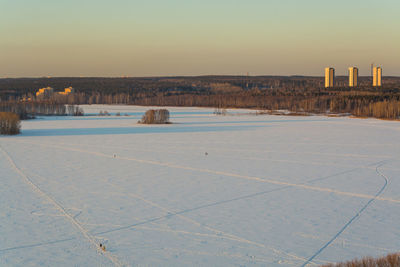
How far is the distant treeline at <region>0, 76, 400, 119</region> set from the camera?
50.9m

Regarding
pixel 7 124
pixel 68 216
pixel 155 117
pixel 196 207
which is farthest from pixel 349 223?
pixel 155 117

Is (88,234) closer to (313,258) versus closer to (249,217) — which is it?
(249,217)

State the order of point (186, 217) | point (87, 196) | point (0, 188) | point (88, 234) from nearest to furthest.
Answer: point (88, 234)
point (186, 217)
point (87, 196)
point (0, 188)

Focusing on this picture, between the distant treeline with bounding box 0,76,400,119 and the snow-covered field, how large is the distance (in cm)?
3048

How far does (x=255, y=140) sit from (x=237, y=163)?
5.98 meters

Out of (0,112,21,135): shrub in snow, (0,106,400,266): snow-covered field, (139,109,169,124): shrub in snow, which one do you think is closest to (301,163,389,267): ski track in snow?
(0,106,400,266): snow-covered field

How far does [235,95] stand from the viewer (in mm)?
77938

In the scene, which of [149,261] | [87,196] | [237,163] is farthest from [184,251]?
[237,163]

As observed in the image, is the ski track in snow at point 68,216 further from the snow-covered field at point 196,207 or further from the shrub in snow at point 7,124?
the shrub in snow at point 7,124

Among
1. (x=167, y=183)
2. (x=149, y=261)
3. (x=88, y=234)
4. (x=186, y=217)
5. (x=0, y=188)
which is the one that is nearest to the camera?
(x=149, y=261)

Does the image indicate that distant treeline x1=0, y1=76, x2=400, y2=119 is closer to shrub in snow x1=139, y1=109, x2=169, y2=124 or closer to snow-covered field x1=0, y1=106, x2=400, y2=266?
shrub in snow x1=139, y1=109, x2=169, y2=124

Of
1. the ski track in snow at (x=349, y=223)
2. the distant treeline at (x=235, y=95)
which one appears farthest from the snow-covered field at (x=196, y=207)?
the distant treeline at (x=235, y=95)

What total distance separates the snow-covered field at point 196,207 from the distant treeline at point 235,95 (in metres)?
30.5

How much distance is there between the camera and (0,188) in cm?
927
